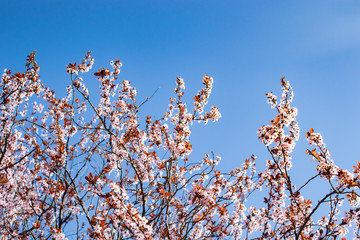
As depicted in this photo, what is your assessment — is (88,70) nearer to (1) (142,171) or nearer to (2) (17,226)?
(1) (142,171)

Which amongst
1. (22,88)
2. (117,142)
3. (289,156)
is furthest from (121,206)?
(22,88)

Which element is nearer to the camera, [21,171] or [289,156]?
[289,156]

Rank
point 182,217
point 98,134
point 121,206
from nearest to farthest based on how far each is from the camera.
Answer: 1. point 121,206
2. point 182,217
3. point 98,134

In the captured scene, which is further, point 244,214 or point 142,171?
point 244,214

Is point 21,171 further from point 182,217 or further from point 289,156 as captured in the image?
point 289,156

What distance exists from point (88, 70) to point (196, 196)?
11.9 ft

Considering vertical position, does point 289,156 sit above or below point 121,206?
above

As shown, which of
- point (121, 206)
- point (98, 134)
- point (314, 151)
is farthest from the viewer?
point (98, 134)

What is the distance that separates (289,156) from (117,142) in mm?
3245

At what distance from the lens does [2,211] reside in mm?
5895

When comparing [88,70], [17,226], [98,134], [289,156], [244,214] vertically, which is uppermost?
[88,70]

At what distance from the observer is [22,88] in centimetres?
635

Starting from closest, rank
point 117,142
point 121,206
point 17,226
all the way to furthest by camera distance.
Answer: point 121,206 → point 117,142 → point 17,226

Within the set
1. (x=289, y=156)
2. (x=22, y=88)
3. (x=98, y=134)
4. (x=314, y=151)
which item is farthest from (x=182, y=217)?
(x=22, y=88)
